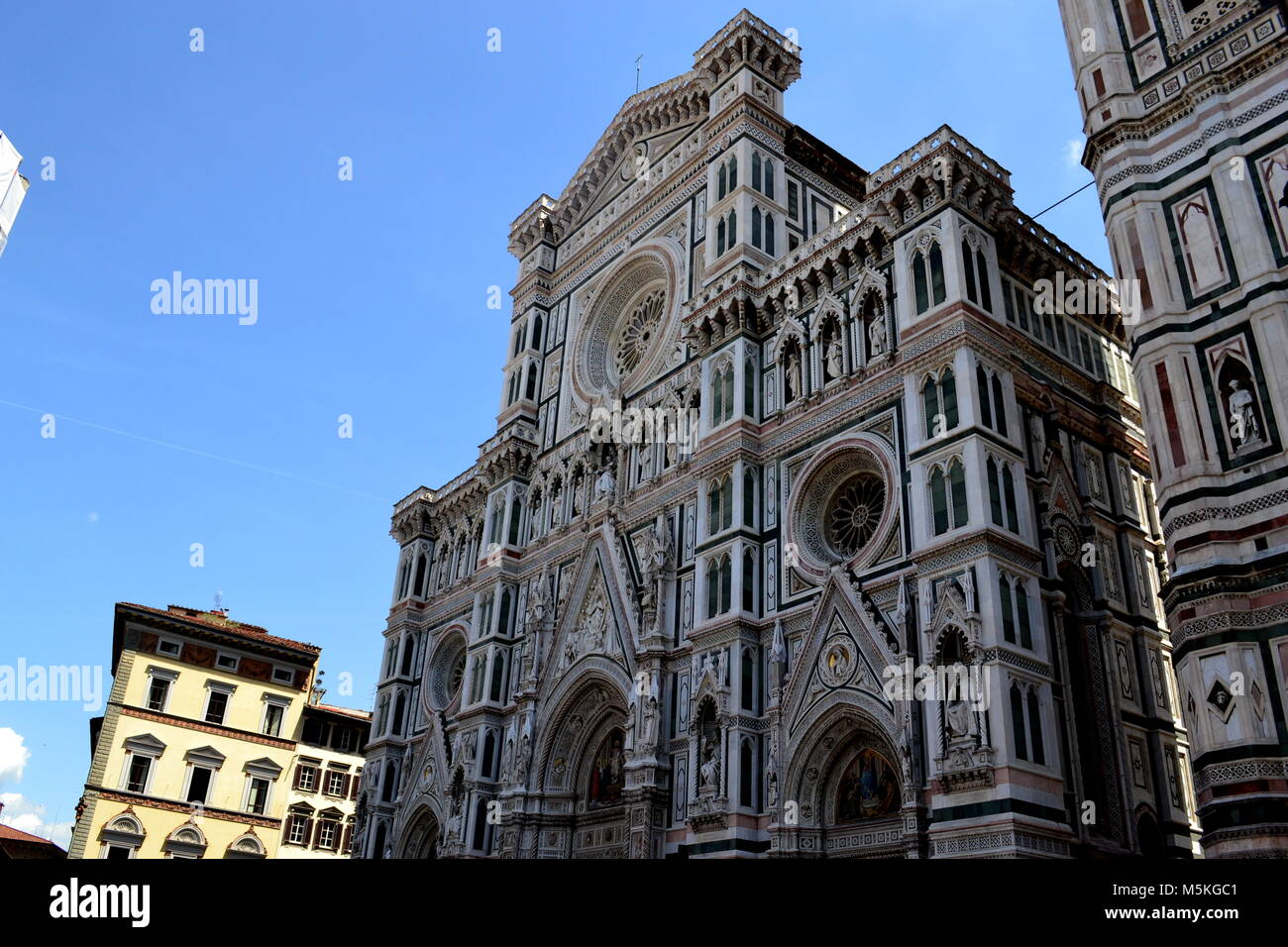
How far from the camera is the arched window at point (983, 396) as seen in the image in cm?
2177

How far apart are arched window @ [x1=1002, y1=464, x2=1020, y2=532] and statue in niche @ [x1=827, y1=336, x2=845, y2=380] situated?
17.5 ft

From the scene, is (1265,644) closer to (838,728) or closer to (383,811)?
(838,728)

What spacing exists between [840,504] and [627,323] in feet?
48.1


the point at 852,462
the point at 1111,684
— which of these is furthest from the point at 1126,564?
the point at 852,462

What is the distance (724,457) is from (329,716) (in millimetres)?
33373

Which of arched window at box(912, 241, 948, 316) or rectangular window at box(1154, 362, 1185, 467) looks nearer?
rectangular window at box(1154, 362, 1185, 467)

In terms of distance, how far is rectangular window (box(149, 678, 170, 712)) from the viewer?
46125 mm

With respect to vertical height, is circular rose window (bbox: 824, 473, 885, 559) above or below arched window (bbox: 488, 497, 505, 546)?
below

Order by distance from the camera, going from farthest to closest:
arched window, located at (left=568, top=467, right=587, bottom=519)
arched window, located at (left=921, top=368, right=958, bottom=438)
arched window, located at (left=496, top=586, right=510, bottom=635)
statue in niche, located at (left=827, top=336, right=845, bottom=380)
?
arched window, located at (left=496, top=586, right=510, bottom=635) → arched window, located at (left=568, top=467, right=587, bottom=519) → statue in niche, located at (left=827, top=336, right=845, bottom=380) → arched window, located at (left=921, top=368, right=958, bottom=438)

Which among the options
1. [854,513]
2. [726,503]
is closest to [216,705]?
[726,503]

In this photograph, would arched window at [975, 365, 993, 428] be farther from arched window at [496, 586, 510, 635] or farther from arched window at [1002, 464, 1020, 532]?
arched window at [496, 586, 510, 635]

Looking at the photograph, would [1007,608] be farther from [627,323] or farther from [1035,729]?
[627,323]

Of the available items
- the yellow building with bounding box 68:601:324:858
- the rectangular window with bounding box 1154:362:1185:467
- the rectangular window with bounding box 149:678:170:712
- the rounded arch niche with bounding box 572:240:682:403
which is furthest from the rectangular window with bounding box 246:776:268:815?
the rectangular window with bounding box 1154:362:1185:467

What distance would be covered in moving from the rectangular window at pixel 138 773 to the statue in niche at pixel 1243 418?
4407 cm
